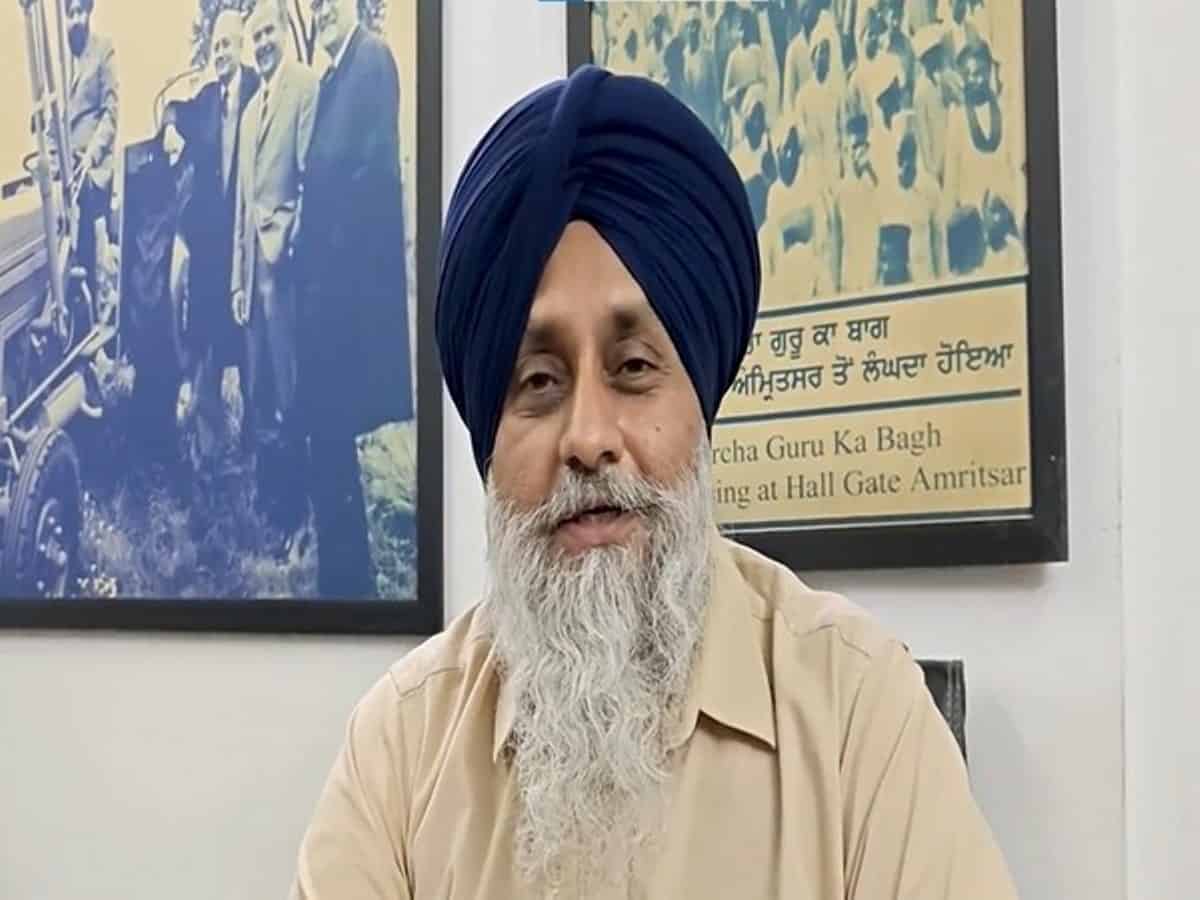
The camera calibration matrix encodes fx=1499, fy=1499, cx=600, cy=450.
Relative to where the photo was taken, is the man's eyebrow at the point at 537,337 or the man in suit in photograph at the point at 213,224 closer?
the man's eyebrow at the point at 537,337

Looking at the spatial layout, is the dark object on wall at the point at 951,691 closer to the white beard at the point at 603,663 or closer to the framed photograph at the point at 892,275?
the framed photograph at the point at 892,275

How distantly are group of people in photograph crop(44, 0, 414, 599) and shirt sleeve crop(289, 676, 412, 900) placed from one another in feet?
1.91

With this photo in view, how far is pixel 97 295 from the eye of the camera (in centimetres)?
208

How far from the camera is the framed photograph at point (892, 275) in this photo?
1.34 m

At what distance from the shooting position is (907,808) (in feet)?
3.49

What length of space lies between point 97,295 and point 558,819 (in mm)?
1235

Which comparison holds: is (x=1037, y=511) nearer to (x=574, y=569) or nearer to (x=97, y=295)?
(x=574, y=569)

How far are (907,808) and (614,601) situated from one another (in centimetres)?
27

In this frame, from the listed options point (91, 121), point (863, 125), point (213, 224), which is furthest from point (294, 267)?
point (863, 125)

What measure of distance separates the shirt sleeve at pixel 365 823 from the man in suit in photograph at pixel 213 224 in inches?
32.1

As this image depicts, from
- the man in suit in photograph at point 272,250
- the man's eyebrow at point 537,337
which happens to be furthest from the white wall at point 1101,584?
the man in suit in photograph at point 272,250

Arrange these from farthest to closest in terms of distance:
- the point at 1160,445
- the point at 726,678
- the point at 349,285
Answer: the point at 349,285 < the point at 1160,445 < the point at 726,678

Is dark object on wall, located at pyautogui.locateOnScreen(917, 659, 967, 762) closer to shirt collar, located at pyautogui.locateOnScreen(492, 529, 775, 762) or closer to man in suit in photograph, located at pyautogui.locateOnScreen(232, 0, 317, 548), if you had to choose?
shirt collar, located at pyautogui.locateOnScreen(492, 529, 775, 762)

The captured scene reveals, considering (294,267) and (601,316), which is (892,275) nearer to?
(601,316)
